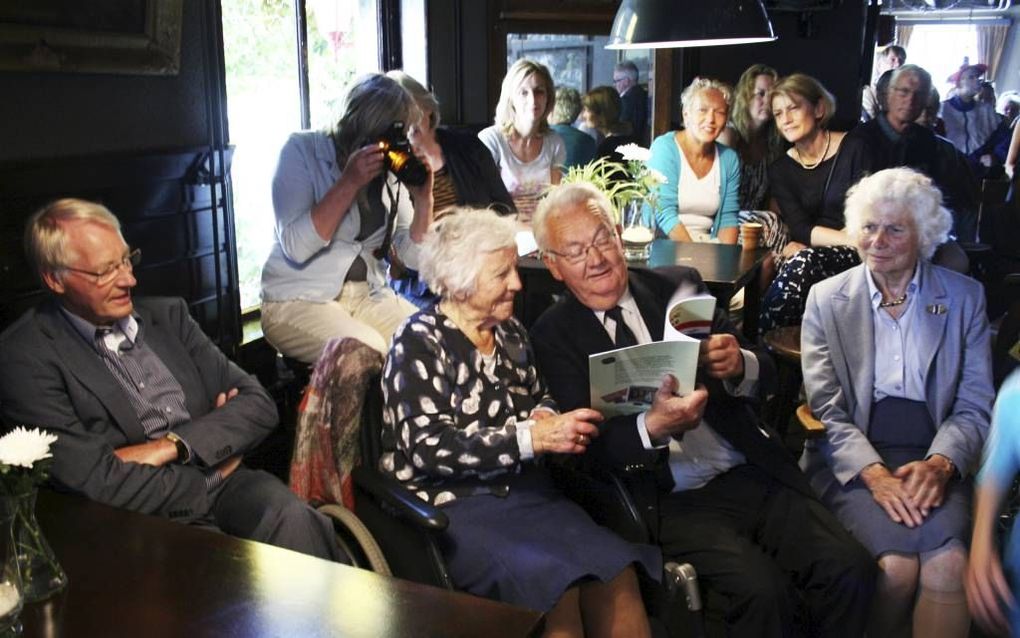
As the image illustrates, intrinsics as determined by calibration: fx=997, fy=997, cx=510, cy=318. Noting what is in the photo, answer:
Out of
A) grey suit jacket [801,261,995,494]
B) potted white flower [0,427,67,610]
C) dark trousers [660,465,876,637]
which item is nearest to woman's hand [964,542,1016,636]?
dark trousers [660,465,876,637]

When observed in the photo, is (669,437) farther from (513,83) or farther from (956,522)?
(513,83)

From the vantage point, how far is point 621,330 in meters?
2.40

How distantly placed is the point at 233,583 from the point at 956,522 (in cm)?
163

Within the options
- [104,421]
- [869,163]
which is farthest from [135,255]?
[869,163]

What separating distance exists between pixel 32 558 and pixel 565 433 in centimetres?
103

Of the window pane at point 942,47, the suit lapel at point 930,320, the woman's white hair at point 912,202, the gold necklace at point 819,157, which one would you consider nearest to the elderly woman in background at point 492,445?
the suit lapel at point 930,320

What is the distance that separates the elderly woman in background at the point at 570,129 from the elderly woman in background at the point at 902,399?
246 centimetres

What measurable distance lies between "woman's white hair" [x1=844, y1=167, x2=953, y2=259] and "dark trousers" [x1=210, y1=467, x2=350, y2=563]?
5.36 ft

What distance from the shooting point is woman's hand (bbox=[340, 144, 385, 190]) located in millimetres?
3035

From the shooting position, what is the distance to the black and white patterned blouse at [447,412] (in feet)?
6.82

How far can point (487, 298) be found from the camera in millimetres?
2219

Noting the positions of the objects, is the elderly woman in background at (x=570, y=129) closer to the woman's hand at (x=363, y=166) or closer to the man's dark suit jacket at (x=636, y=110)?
the man's dark suit jacket at (x=636, y=110)

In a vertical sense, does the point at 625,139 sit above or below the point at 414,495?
above

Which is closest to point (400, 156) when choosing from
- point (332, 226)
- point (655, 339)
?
point (332, 226)
